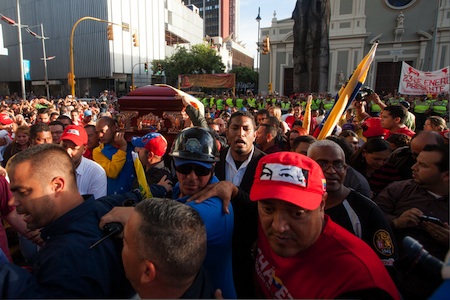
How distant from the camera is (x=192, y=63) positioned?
4022 cm

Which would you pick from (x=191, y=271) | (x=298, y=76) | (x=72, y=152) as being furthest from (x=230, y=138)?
(x=298, y=76)

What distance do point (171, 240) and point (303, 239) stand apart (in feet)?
1.86

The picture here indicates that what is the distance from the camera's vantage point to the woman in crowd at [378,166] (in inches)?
122

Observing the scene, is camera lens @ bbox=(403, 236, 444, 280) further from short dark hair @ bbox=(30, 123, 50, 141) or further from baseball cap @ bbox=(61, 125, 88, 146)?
short dark hair @ bbox=(30, 123, 50, 141)

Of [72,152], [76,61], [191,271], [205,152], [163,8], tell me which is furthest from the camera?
[163,8]

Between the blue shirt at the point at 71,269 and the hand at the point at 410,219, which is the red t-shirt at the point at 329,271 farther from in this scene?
the hand at the point at 410,219

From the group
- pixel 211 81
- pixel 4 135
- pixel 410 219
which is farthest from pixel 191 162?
pixel 211 81

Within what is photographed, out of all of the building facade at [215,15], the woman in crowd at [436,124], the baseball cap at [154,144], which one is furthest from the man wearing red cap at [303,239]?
the building facade at [215,15]

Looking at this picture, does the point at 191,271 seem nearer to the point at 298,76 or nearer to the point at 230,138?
the point at 230,138

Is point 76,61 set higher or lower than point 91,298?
higher

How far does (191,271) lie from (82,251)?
18.4 inches

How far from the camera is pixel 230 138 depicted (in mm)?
3072

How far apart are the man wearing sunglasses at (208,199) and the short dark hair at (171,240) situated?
11.8 inches

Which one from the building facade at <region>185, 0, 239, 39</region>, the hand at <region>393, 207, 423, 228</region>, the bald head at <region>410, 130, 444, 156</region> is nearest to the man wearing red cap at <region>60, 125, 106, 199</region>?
the hand at <region>393, 207, 423, 228</region>
